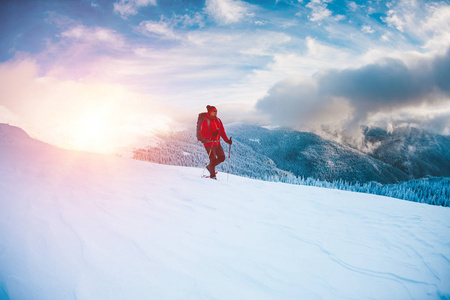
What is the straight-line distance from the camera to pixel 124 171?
21.5 ft

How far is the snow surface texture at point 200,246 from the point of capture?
196 centimetres

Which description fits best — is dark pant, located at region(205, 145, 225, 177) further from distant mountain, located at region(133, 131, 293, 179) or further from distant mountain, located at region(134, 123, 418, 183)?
distant mountain, located at region(134, 123, 418, 183)

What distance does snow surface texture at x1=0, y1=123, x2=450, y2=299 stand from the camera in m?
1.96

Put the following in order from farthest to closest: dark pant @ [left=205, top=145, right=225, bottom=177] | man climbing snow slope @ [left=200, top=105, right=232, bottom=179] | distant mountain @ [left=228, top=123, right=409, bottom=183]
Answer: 1. distant mountain @ [left=228, top=123, right=409, bottom=183]
2. dark pant @ [left=205, top=145, right=225, bottom=177]
3. man climbing snow slope @ [left=200, top=105, right=232, bottom=179]

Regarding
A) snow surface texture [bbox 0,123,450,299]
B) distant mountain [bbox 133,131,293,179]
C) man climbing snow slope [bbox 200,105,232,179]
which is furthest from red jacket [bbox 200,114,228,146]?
snow surface texture [bbox 0,123,450,299]

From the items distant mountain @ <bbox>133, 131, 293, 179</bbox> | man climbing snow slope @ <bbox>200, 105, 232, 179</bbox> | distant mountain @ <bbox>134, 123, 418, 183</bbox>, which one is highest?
distant mountain @ <bbox>134, 123, 418, 183</bbox>

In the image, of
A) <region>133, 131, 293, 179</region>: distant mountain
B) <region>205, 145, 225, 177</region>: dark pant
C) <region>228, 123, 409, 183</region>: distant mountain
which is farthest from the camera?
<region>228, 123, 409, 183</region>: distant mountain

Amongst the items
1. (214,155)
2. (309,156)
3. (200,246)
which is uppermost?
(309,156)

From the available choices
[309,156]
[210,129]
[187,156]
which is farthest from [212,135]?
[309,156]

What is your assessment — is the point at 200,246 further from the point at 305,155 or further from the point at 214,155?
the point at 305,155

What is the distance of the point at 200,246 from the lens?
264cm

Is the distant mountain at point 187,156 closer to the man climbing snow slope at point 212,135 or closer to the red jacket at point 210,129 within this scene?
the man climbing snow slope at point 212,135

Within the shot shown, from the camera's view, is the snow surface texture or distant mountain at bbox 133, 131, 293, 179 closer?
the snow surface texture

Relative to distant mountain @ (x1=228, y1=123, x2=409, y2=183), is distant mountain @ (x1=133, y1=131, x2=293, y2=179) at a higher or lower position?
lower
